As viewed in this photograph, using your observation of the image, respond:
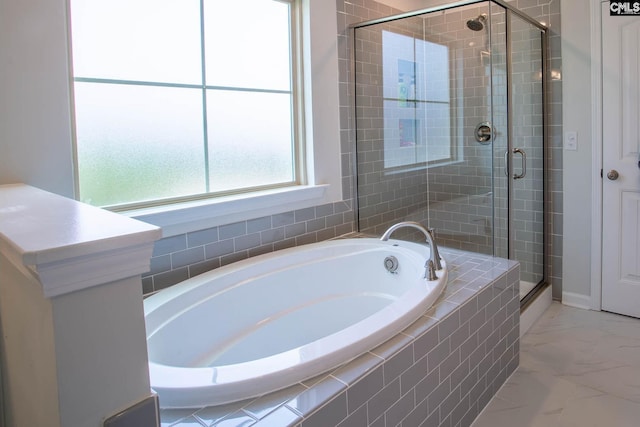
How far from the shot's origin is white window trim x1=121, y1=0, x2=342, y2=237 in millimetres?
2613

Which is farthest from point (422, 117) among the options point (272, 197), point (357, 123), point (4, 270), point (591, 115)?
point (4, 270)

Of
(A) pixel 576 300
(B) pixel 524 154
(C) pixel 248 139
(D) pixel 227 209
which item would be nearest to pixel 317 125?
(C) pixel 248 139

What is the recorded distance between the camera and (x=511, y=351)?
7.85 feet

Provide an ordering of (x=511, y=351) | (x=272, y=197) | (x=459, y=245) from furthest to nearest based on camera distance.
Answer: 1. (x=459, y=245)
2. (x=272, y=197)
3. (x=511, y=351)

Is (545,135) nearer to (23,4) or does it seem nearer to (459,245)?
(459,245)

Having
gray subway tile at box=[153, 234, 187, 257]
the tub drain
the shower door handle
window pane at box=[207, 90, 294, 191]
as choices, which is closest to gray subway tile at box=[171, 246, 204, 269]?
gray subway tile at box=[153, 234, 187, 257]

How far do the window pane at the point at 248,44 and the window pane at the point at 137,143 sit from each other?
24 cm

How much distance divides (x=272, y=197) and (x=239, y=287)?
22.5 inches

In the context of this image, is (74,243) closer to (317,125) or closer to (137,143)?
(137,143)

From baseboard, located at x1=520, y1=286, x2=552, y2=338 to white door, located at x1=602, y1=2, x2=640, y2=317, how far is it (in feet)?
1.17

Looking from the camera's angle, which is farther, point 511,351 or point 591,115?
point 591,115

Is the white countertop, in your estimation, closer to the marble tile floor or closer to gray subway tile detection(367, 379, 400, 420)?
gray subway tile detection(367, 379, 400, 420)

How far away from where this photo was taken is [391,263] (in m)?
2.56

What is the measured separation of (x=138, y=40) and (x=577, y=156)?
2.78 meters
